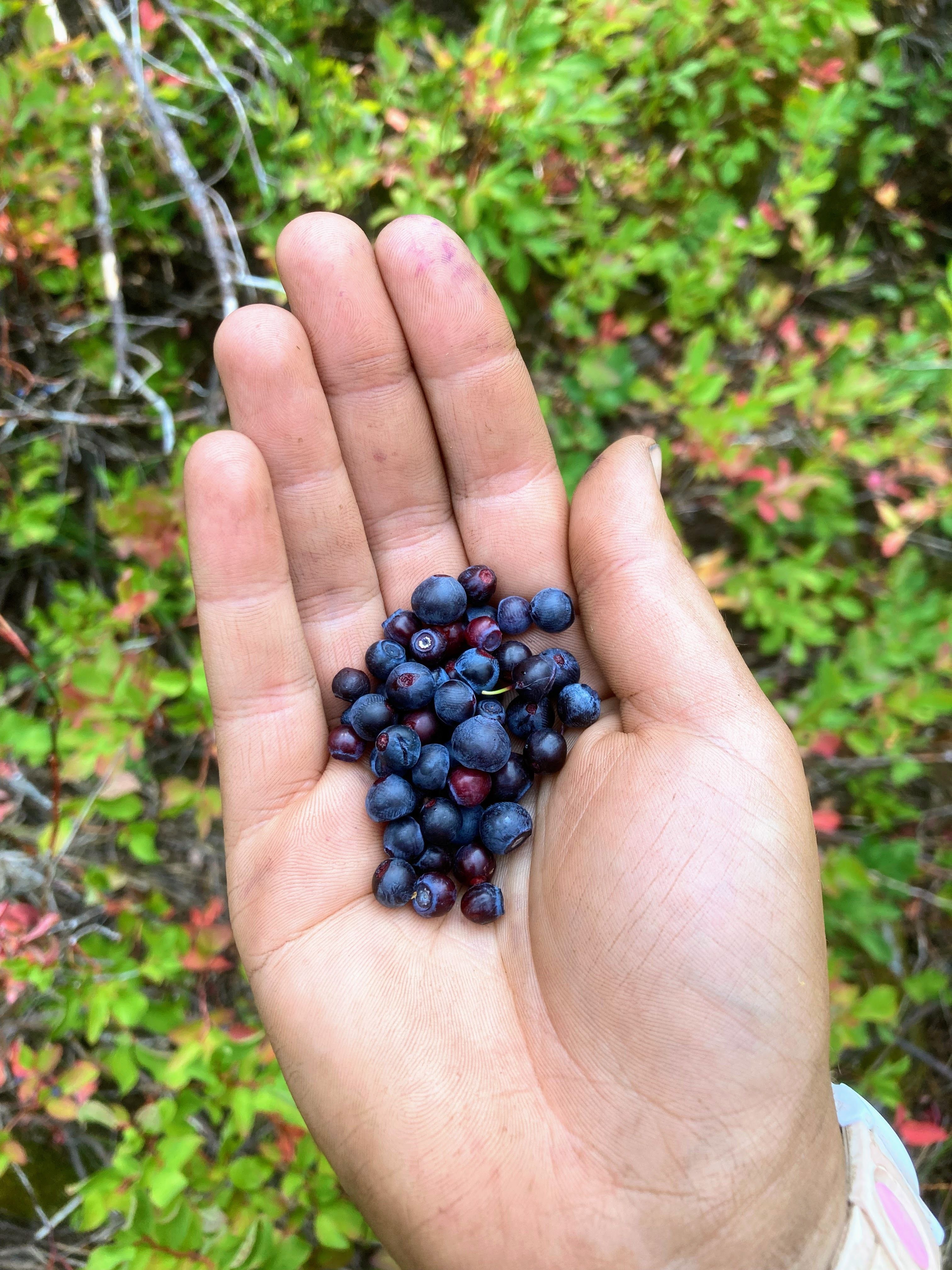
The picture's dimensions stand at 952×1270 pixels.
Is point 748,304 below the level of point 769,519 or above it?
above

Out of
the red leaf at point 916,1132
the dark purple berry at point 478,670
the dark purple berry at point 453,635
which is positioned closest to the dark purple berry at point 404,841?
the dark purple berry at point 478,670

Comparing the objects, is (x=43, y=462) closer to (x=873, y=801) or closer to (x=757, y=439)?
(x=757, y=439)

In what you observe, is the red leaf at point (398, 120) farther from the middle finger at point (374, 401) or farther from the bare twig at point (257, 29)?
the middle finger at point (374, 401)

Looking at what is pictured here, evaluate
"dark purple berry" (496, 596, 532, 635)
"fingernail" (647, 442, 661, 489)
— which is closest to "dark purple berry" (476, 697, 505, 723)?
"dark purple berry" (496, 596, 532, 635)

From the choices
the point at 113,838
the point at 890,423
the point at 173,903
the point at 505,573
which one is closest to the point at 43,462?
the point at 113,838

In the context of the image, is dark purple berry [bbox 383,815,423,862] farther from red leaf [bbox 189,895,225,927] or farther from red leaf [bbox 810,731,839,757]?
red leaf [bbox 810,731,839,757]

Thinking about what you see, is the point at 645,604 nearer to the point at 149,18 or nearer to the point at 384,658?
the point at 384,658

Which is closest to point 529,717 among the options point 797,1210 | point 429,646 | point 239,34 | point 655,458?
point 429,646
